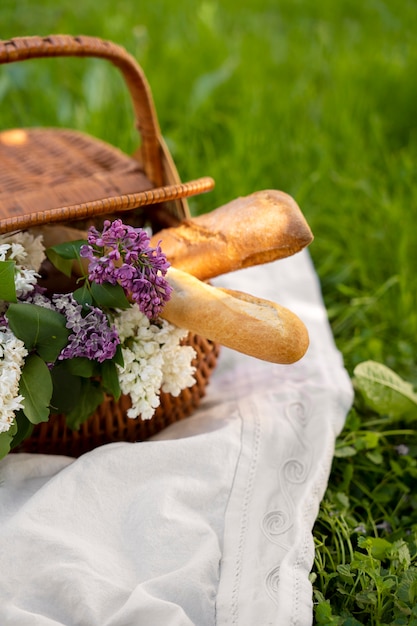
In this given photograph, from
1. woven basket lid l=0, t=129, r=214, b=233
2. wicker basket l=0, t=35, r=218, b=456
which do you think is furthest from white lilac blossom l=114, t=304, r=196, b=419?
woven basket lid l=0, t=129, r=214, b=233

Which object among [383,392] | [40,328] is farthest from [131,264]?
[383,392]

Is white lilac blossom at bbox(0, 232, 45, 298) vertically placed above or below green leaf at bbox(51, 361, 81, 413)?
above

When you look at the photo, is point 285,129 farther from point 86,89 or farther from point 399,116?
point 86,89

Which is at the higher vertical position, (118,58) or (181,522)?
(118,58)

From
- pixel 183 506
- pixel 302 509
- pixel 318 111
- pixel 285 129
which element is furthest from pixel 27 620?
pixel 318 111

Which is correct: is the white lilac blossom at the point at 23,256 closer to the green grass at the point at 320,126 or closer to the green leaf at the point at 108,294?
the green leaf at the point at 108,294

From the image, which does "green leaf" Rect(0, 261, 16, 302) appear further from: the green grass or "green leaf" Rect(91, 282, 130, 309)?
the green grass

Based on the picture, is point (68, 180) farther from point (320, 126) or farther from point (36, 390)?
point (320, 126)
